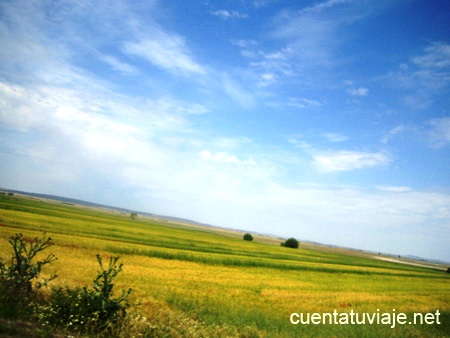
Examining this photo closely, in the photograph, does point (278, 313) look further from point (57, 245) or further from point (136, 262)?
point (57, 245)

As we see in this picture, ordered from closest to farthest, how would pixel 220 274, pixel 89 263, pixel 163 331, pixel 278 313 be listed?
pixel 163 331
pixel 278 313
pixel 89 263
pixel 220 274

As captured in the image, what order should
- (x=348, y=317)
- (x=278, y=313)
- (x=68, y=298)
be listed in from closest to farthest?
(x=68, y=298) → (x=278, y=313) → (x=348, y=317)

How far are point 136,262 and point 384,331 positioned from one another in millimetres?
15773

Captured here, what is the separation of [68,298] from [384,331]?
11.8 meters

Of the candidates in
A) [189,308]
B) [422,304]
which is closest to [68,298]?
[189,308]

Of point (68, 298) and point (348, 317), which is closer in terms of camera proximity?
point (68, 298)

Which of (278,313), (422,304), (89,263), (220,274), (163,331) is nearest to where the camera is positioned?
(163,331)

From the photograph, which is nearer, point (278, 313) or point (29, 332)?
point (29, 332)

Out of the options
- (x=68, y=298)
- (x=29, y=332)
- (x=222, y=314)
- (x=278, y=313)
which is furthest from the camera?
(x=278, y=313)

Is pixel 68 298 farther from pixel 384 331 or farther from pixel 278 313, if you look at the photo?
pixel 384 331

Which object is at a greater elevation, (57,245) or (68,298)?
(68,298)

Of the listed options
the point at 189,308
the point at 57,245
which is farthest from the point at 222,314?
the point at 57,245

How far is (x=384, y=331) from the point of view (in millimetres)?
12070

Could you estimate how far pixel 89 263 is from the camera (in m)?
17.6
